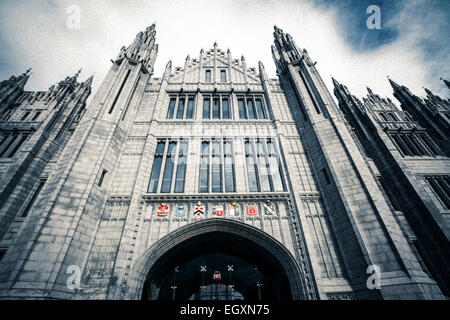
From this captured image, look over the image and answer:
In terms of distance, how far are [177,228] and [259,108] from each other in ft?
39.9

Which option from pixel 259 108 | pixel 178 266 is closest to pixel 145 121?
pixel 259 108

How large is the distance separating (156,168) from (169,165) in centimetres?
87

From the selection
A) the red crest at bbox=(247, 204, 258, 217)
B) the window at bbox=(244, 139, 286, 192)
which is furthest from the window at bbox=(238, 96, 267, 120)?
the red crest at bbox=(247, 204, 258, 217)

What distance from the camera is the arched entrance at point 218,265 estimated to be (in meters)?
10.9

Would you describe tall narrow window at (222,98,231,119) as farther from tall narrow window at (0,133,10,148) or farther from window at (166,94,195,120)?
tall narrow window at (0,133,10,148)

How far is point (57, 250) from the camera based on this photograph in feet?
30.3

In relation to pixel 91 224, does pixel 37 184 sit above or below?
above

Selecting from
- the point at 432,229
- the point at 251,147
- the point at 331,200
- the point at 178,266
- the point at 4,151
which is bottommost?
the point at 178,266

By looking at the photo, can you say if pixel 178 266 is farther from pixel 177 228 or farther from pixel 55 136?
pixel 55 136

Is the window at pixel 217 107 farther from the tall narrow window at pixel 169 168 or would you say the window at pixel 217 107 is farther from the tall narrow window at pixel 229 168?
the tall narrow window at pixel 169 168

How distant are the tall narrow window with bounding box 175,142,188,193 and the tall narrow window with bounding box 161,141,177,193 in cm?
42

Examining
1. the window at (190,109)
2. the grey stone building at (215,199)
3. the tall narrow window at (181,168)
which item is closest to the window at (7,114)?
the grey stone building at (215,199)

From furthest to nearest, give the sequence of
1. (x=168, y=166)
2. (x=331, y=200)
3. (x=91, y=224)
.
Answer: (x=168, y=166) < (x=331, y=200) < (x=91, y=224)

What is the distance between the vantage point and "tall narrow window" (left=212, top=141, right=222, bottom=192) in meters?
13.5
